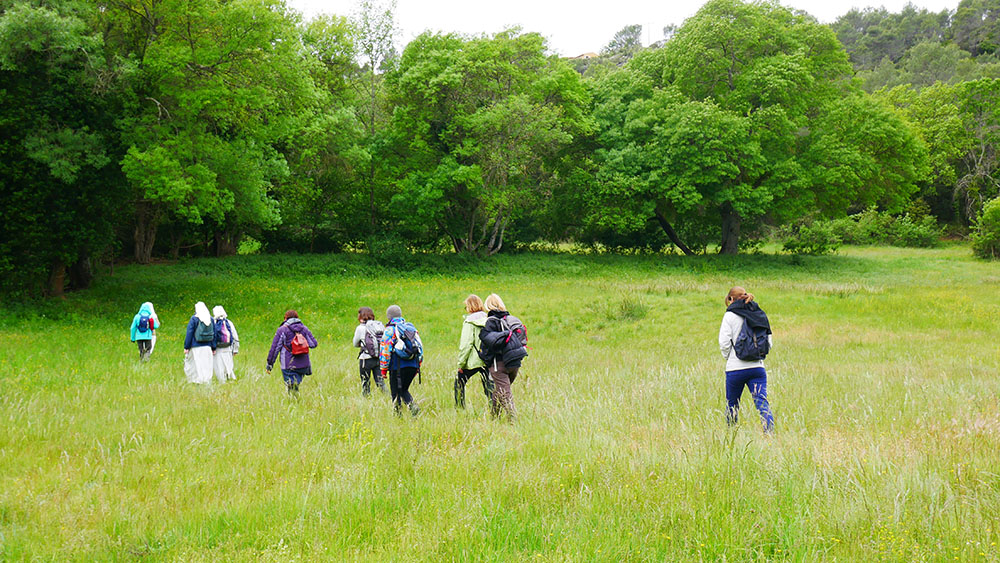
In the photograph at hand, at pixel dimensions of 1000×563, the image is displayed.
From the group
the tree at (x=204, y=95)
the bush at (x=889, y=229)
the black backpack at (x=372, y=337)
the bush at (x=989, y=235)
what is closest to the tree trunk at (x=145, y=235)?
the tree at (x=204, y=95)

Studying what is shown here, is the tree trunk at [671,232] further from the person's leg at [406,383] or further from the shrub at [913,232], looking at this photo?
the person's leg at [406,383]

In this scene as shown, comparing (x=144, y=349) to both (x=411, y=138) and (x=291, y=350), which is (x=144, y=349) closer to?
(x=291, y=350)

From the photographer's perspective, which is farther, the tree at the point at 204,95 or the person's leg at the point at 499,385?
the tree at the point at 204,95

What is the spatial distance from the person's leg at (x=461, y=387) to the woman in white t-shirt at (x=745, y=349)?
133 inches

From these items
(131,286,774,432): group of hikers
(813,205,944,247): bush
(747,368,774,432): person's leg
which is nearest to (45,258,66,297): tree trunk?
(131,286,774,432): group of hikers

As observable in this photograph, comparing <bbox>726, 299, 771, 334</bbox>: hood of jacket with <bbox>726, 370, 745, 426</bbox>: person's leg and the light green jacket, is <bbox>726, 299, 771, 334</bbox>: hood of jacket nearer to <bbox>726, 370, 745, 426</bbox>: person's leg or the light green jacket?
<bbox>726, 370, 745, 426</bbox>: person's leg

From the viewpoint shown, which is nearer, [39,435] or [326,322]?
[39,435]

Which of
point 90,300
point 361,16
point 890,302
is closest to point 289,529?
point 90,300

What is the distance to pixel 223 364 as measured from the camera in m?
10.3

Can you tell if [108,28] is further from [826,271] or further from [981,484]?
[826,271]

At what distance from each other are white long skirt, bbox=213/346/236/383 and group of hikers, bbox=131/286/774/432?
0.21 m

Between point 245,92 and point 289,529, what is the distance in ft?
56.7

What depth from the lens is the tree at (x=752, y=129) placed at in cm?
3241

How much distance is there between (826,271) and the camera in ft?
110
